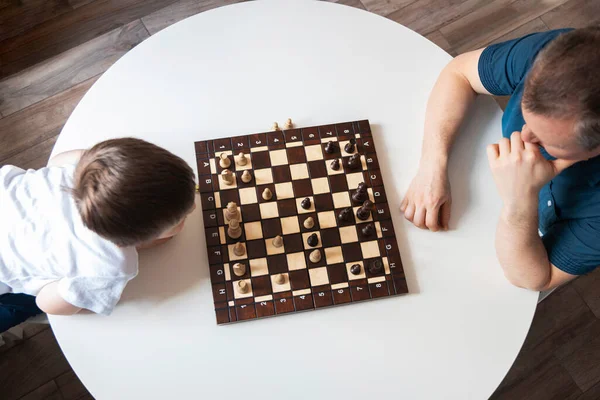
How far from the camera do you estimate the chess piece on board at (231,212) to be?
1296 mm

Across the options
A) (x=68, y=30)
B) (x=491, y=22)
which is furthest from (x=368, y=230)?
(x=68, y=30)

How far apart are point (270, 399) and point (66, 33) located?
2.15 meters

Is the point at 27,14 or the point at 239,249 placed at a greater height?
the point at 27,14

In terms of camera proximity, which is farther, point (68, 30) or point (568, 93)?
point (68, 30)

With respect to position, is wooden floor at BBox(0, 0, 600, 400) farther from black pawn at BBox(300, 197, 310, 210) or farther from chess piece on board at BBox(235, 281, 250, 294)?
black pawn at BBox(300, 197, 310, 210)

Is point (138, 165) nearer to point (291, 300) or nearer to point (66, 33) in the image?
point (291, 300)

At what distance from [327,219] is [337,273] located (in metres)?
0.15

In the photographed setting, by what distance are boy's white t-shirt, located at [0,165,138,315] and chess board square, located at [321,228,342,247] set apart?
0.47 meters

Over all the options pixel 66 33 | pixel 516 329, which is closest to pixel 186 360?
pixel 516 329

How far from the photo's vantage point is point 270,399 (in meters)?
1.19

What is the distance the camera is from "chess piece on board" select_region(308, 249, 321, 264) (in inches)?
50.6

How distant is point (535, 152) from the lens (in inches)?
49.8

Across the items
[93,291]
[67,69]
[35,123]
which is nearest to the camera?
[93,291]

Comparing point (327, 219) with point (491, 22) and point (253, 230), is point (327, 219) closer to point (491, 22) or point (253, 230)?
point (253, 230)
